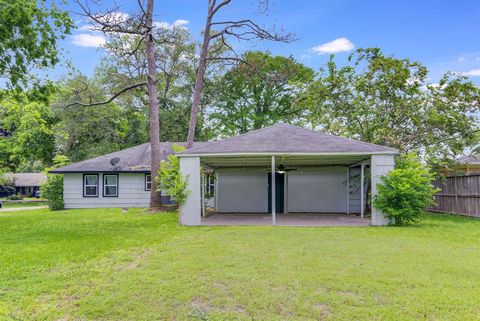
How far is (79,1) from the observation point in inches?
524

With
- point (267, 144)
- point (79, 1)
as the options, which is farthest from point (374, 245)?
point (79, 1)

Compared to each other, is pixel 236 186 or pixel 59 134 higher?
pixel 59 134

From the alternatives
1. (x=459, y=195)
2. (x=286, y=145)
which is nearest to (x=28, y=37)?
(x=286, y=145)

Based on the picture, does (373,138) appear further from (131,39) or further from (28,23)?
(131,39)

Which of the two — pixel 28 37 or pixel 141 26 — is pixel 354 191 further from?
pixel 28 37

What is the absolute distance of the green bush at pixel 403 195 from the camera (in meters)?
10.1

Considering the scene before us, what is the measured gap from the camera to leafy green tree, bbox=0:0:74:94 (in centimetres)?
877

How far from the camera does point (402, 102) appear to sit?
14.5 m

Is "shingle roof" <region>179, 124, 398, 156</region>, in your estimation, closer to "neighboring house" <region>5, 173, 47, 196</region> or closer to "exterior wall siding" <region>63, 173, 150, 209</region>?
"exterior wall siding" <region>63, 173, 150, 209</region>

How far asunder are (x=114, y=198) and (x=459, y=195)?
1481cm

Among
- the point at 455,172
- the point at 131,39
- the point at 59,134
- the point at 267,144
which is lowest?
the point at 455,172

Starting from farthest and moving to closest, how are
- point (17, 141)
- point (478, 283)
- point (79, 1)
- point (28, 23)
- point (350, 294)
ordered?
point (17, 141) → point (79, 1) → point (28, 23) → point (478, 283) → point (350, 294)

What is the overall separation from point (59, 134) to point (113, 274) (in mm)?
21082

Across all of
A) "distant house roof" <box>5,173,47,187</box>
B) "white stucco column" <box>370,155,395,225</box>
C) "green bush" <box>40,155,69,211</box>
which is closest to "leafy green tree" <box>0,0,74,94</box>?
"green bush" <box>40,155,69,211</box>
